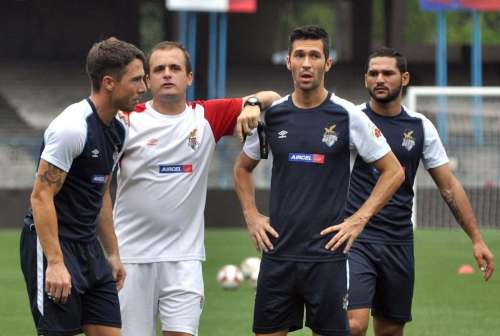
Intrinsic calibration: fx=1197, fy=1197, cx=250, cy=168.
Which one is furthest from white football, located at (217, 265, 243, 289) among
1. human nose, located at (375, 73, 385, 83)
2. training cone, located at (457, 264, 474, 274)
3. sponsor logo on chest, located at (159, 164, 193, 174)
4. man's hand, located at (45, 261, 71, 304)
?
man's hand, located at (45, 261, 71, 304)

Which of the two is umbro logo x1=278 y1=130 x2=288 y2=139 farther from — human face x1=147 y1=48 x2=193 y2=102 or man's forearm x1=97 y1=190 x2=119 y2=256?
man's forearm x1=97 y1=190 x2=119 y2=256

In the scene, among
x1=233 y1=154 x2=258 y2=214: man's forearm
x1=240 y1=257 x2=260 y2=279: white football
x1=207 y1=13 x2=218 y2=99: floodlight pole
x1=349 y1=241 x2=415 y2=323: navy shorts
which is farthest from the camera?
x1=207 y1=13 x2=218 y2=99: floodlight pole

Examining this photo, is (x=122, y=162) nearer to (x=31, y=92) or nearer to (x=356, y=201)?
(x=356, y=201)

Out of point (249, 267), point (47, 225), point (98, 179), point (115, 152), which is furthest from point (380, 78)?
point (249, 267)

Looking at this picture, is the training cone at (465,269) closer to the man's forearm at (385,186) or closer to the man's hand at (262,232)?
the man's forearm at (385,186)

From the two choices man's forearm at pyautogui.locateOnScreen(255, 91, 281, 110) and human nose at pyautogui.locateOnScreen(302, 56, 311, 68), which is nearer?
human nose at pyautogui.locateOnScreen(302, 56, 311, 68)

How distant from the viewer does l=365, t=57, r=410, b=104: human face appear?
26.4ft

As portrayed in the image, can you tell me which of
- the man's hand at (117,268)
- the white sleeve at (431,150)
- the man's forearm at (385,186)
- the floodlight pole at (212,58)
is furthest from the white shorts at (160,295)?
the floodlight pole at (212,58)

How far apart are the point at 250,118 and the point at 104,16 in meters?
33.6

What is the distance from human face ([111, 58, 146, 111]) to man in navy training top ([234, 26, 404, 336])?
0.90 m

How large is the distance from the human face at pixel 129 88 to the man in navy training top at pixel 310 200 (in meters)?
0.90

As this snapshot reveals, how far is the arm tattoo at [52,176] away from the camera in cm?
599

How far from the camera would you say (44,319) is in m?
6.16

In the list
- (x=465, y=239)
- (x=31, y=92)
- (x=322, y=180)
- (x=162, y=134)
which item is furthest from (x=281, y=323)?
(x=31, y=92)
